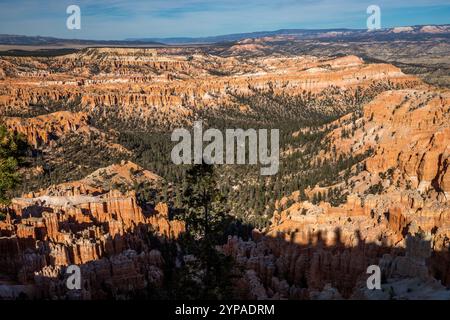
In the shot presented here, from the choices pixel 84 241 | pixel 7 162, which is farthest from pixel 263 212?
pixel 7 162

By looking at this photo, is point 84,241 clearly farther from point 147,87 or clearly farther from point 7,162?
point 147,87

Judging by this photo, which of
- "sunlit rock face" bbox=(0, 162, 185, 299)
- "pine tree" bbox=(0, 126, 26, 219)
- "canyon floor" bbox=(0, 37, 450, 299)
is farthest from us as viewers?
"sunlit rock face" bbox=(0, 162, 185, 299)

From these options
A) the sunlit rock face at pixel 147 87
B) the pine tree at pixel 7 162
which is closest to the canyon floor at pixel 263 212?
the pine tree at pixel 7 162

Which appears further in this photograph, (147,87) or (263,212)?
(147,87)

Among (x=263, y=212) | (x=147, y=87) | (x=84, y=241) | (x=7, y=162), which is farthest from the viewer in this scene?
(x=147, y=87)

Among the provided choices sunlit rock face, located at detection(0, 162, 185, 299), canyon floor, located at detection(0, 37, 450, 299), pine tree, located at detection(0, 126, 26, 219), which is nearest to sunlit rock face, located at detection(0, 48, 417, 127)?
canyon floor, located at detection(0, 37, 450, 299)

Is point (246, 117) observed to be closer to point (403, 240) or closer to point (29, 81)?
point (29, 81)

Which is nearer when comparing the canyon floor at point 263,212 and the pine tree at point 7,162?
the canyon floor at point 263,212

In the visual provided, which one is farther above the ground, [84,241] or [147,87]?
[147,87]

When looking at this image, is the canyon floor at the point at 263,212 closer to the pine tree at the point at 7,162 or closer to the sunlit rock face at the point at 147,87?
the pine tree at the point at 7,162

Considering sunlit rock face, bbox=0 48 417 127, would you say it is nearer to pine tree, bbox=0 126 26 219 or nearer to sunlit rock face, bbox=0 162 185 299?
sunlit rock face, bbox=0 162 185 299

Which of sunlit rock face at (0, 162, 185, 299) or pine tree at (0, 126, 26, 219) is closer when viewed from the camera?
pine tree at (0, 126, 26, 219)

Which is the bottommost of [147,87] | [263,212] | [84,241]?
[263,212]
